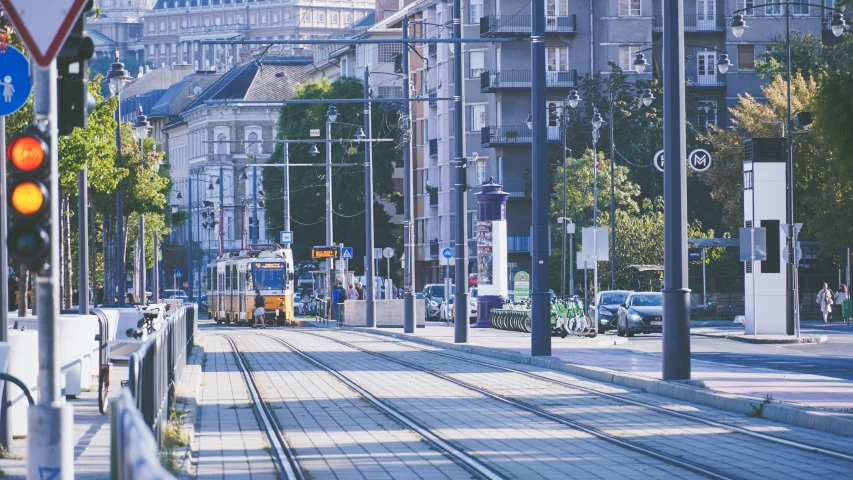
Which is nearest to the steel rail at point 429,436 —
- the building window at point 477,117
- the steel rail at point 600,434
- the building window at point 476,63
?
the steel rail at point 600,434

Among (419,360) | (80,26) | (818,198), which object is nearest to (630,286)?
(818,198)

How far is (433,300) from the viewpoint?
7494cm

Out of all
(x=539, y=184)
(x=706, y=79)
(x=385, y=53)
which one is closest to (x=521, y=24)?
(x=706, y=79)

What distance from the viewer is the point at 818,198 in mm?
66438

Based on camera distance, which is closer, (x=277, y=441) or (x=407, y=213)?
(x=277, y=441)

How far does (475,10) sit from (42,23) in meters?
85.7

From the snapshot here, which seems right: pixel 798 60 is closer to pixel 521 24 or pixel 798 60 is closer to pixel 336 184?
pixel 521 24

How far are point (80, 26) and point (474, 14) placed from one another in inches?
3329

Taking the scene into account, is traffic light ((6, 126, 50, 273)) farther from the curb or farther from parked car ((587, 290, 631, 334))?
parked car ((587, 290, 631, 334))

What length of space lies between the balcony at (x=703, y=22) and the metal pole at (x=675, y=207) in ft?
224

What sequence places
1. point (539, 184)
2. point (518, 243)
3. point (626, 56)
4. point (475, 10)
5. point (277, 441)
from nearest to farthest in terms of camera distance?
point (277, 441) → point (539, 184) → point (626, 56) → point (518, 243) → point (475, 10)

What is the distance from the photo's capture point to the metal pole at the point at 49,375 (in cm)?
943

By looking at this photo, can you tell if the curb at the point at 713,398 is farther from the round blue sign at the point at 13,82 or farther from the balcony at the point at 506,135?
the balcony at the point at 506,135

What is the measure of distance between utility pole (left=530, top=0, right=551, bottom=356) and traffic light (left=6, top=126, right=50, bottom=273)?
1927cm
